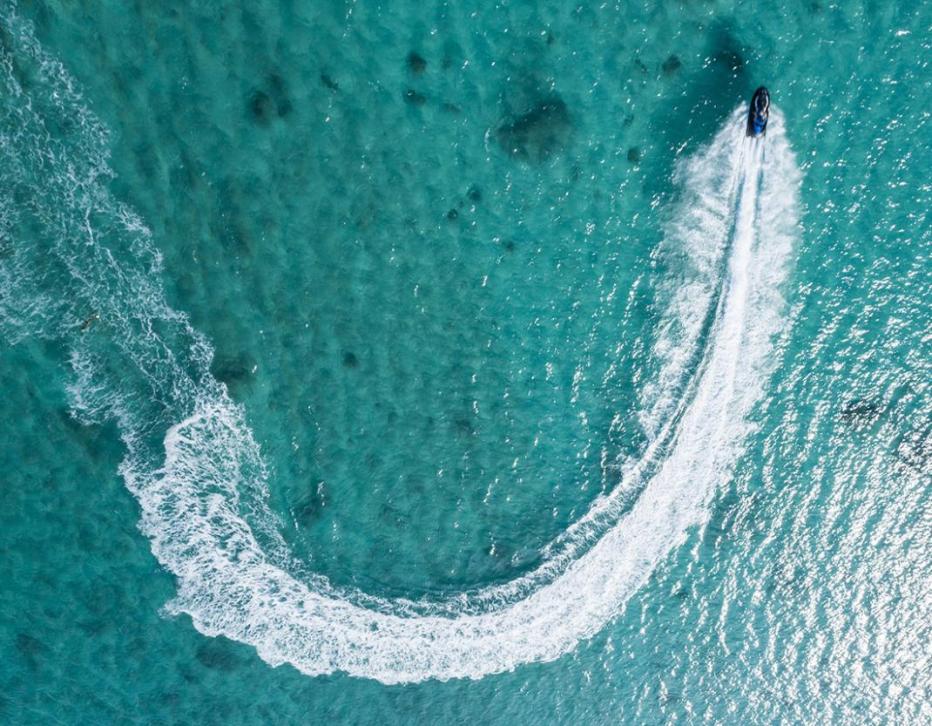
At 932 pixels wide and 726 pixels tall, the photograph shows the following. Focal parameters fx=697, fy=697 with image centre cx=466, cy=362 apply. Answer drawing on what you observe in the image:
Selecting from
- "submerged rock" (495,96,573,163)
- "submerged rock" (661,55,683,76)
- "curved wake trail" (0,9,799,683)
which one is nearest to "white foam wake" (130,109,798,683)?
"curved wake trail" (0,9,799,683)

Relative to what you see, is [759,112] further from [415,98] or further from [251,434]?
[251,434]

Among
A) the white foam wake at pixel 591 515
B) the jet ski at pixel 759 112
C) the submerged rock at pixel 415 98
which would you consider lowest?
the white foam wake at pixel 591 515

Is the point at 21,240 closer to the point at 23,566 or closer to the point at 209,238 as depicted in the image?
the point at 209,238

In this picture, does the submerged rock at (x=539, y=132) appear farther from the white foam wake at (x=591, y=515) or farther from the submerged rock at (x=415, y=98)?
the white foam wake at (x=591, y=515)

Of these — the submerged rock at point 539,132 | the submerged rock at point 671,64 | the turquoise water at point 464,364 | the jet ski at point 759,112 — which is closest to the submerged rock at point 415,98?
the turquoise water at point 464,364

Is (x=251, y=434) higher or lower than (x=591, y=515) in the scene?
lower

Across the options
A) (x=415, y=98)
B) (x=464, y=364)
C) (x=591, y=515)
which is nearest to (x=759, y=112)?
(x=415, y=98)

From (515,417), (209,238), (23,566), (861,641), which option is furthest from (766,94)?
(23,566)
